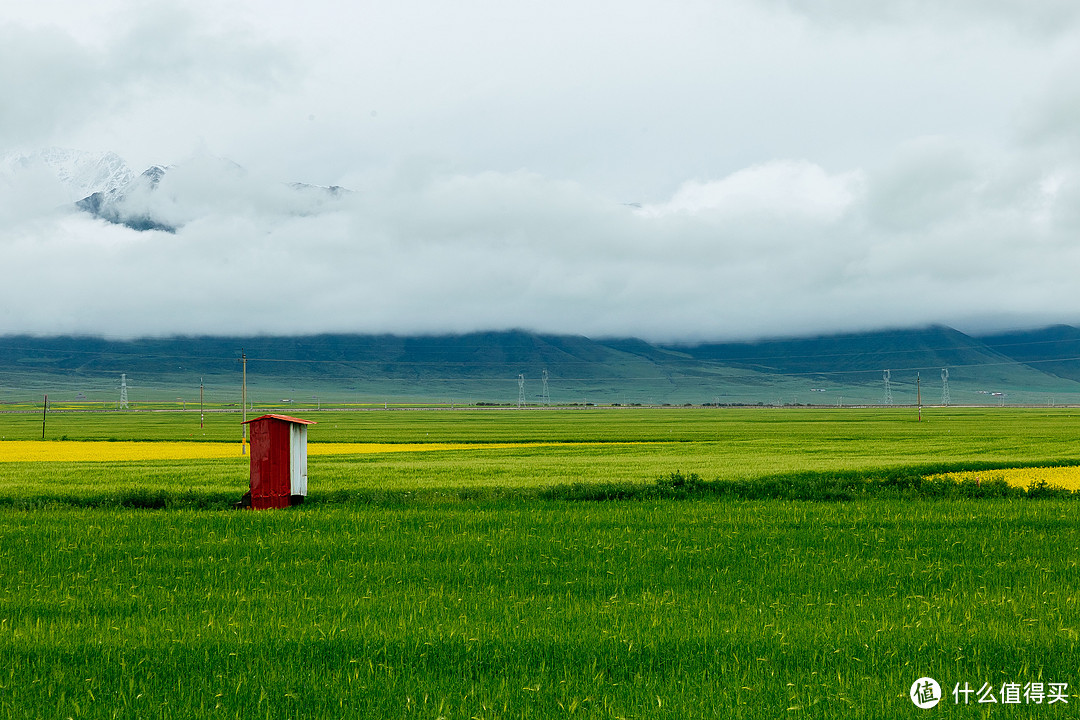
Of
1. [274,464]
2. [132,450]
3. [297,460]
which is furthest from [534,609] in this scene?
[132,450]

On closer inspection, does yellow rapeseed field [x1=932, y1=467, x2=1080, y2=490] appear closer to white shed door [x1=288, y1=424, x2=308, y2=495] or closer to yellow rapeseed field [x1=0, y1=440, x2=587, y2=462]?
white shed door [x1=288, y1=424, x2=308, y2=495]

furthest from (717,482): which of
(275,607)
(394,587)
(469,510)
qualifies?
(275,607)

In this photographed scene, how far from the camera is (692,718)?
8.70m

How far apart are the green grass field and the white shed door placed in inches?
95.4

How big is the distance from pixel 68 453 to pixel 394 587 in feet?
172

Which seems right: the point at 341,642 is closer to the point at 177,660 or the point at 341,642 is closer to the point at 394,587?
the point at 177,660

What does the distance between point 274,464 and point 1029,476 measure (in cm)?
2844

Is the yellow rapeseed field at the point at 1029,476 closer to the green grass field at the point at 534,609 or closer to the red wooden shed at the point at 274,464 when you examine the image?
the green grass field at the point at 534,609

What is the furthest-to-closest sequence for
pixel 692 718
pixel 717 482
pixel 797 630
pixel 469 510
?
1. pixel 717 482
2. pixel 469 510
3. pixel 797 630
4. pixel 692 718

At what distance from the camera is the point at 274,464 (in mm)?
26047

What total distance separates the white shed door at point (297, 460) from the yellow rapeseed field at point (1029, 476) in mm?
22383

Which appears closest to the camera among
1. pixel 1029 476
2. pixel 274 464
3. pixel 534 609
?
pixel 534 609

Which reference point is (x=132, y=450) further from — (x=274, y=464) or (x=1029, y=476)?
(x=1029, y=476)

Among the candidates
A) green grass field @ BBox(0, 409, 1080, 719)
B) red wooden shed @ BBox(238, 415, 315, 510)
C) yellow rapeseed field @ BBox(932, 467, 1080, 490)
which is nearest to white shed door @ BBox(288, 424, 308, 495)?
red wooden shed @ BBox(238, 415, 315, 510)
